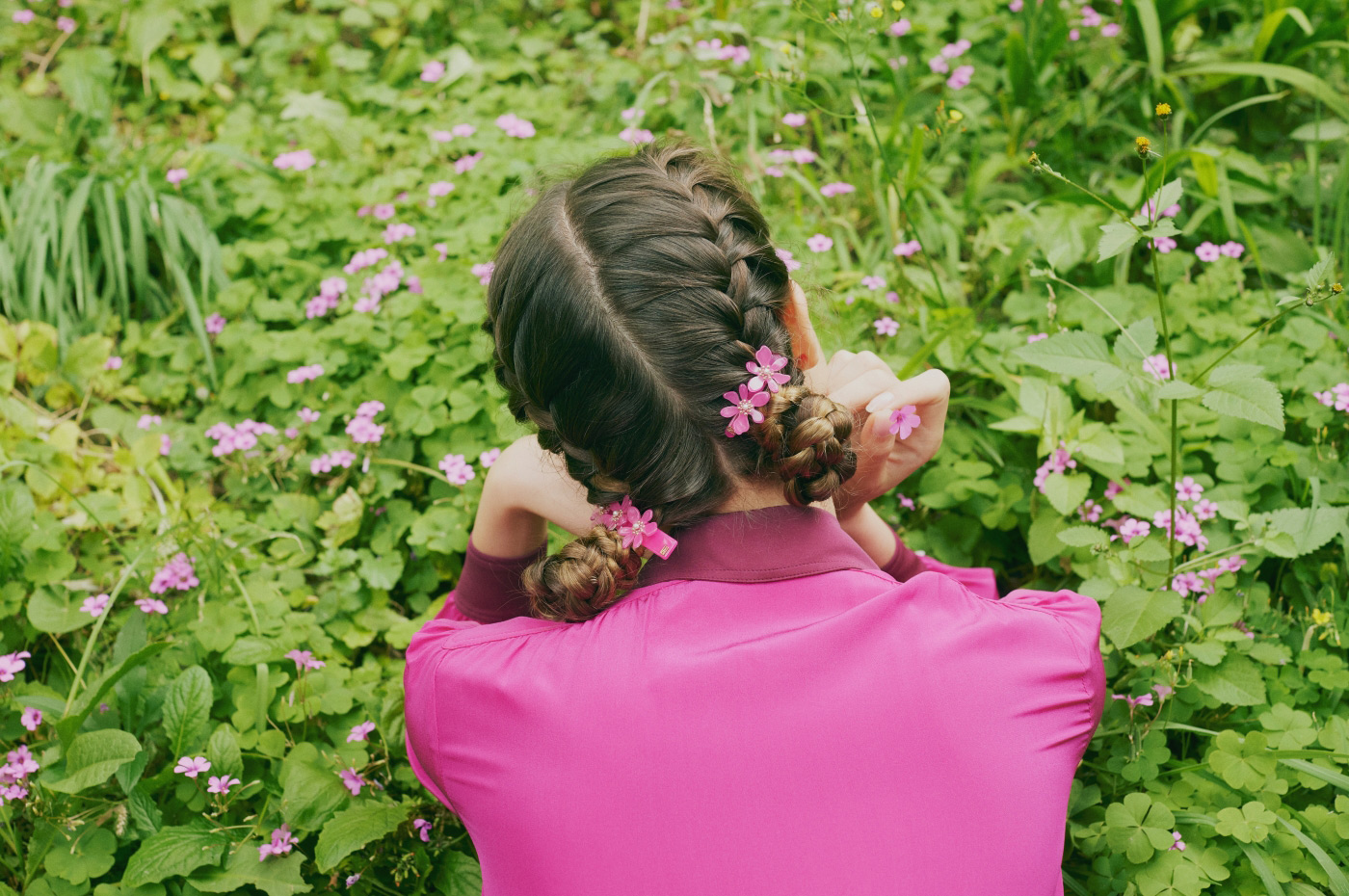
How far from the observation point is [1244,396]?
1.54 metres

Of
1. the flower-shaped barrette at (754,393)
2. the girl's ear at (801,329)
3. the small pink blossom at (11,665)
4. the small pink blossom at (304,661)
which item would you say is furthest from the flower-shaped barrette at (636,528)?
the small pink blossom at (11,665)

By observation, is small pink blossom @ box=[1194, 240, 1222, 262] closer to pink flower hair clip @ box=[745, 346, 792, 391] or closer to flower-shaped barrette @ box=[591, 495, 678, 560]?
pink flower hair clip @ box=[745, 346, 792, 391]

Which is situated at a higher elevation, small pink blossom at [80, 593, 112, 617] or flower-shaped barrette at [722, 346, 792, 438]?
flower-shaped barrette at [722, 346, 792, 438]

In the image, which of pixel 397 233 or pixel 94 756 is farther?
pixel 397 233

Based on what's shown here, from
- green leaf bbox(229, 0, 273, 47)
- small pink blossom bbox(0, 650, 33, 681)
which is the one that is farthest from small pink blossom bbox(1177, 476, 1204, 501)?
green leaf bbox(229, 0, 273, 47)

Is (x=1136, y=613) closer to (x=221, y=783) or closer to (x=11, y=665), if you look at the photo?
(x=221, y=783)

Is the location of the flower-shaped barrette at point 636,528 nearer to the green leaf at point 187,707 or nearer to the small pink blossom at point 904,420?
the small pink blossom at point 904,420

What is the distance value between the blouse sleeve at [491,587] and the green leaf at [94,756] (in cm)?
67

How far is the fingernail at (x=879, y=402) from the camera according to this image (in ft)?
5.18

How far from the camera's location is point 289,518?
2438mm

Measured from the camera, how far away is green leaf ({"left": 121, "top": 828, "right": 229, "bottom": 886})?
170cm

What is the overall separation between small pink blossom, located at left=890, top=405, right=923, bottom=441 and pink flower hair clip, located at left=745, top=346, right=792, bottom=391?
1.25ft

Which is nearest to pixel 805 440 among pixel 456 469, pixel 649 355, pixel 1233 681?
pixel 649 355

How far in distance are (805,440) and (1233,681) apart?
111 cm
